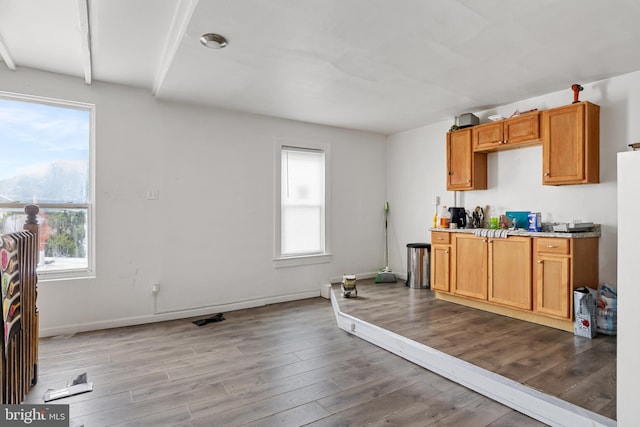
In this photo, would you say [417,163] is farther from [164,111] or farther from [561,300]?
[164,111]

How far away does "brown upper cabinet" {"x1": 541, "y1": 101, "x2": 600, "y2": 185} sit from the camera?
3.41 meters

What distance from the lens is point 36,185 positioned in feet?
11.7

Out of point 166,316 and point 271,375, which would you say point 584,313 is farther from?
point 166,316

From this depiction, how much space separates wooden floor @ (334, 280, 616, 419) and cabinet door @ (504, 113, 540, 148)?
1.96 meters

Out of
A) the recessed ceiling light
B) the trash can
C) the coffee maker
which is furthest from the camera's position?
the trash can

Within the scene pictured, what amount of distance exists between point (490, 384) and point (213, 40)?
318 centimetres

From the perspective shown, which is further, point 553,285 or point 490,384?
point 553,285

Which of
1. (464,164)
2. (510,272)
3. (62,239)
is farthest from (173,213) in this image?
(510,272)

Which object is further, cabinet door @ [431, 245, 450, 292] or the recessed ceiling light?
cabinet door @ [431, 245, 450, 292]

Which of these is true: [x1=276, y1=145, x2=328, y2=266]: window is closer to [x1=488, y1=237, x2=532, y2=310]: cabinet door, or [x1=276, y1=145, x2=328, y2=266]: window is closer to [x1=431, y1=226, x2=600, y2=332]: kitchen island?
[x1=431, y1=226, x2=600, y2=332]: kitchen island

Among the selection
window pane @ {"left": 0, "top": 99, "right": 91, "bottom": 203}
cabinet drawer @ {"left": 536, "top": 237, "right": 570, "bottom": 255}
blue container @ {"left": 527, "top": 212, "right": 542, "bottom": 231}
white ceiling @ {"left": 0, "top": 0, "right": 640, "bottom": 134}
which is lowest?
cabinet drawer @ {"left": 536, "top": 237, "right": 570, "bottom": 255}

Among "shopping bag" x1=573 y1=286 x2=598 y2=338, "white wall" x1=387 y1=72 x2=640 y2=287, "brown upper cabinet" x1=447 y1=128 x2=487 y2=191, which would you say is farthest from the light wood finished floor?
"brown upper cabinet" x1=447 y1=128 x2=487 y2=191

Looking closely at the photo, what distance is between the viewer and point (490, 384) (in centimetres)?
241

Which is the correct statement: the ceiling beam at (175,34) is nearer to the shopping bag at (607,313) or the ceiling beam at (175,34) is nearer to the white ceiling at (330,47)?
the white ceiling at (330,47)
